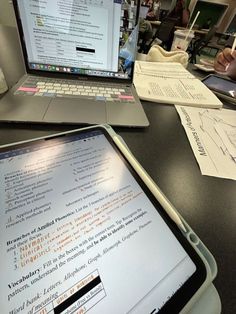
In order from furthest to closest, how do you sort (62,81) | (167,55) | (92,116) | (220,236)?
(167,55) → (62,81) → (92,116) → (220,236)

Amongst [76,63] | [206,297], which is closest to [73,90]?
[76,63]

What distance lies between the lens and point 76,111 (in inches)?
16.5

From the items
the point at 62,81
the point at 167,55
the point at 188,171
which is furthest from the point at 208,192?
the point at 167,55

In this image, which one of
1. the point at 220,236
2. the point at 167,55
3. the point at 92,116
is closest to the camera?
the point at 220,236

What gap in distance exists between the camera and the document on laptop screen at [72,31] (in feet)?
1.43

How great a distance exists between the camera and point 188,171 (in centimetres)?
36

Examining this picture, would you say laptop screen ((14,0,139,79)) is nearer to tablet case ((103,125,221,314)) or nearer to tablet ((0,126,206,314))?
tablet ((0,126,206,314))

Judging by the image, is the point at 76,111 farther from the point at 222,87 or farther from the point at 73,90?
the point at 222,87

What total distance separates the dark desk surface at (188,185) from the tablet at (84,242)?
0.22 ft

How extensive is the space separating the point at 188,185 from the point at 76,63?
438 millimetres

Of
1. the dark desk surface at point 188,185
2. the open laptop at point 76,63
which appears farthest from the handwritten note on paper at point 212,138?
the open laptop at point 76,63

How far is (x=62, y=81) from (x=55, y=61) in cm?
5

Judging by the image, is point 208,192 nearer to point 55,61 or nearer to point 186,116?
point 186,116

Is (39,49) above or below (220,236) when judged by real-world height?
above
